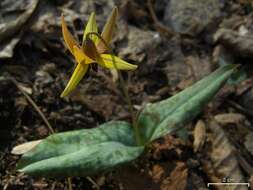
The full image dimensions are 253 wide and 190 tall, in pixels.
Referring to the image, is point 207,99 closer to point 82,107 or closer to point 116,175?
point 116,175

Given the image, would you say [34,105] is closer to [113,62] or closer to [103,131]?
[103,131]

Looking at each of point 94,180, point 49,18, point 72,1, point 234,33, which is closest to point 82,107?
point 94,180

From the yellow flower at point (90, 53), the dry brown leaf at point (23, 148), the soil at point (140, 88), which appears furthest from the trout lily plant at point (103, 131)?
the dry brown leaf at point (23, 148)

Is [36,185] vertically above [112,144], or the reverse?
[112,144]

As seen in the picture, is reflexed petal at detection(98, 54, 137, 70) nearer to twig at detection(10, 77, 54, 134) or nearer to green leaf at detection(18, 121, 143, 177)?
green leaf at detection(18, 121, 143, 177)

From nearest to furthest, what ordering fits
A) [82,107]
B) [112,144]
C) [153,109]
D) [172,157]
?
[112,144]
[153,109]
[172,157]
[82,107]

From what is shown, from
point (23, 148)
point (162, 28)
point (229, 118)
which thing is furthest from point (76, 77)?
point (162, 28)

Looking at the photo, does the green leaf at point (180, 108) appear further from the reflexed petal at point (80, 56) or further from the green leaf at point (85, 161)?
the reflexed petal at point (80, 56)
